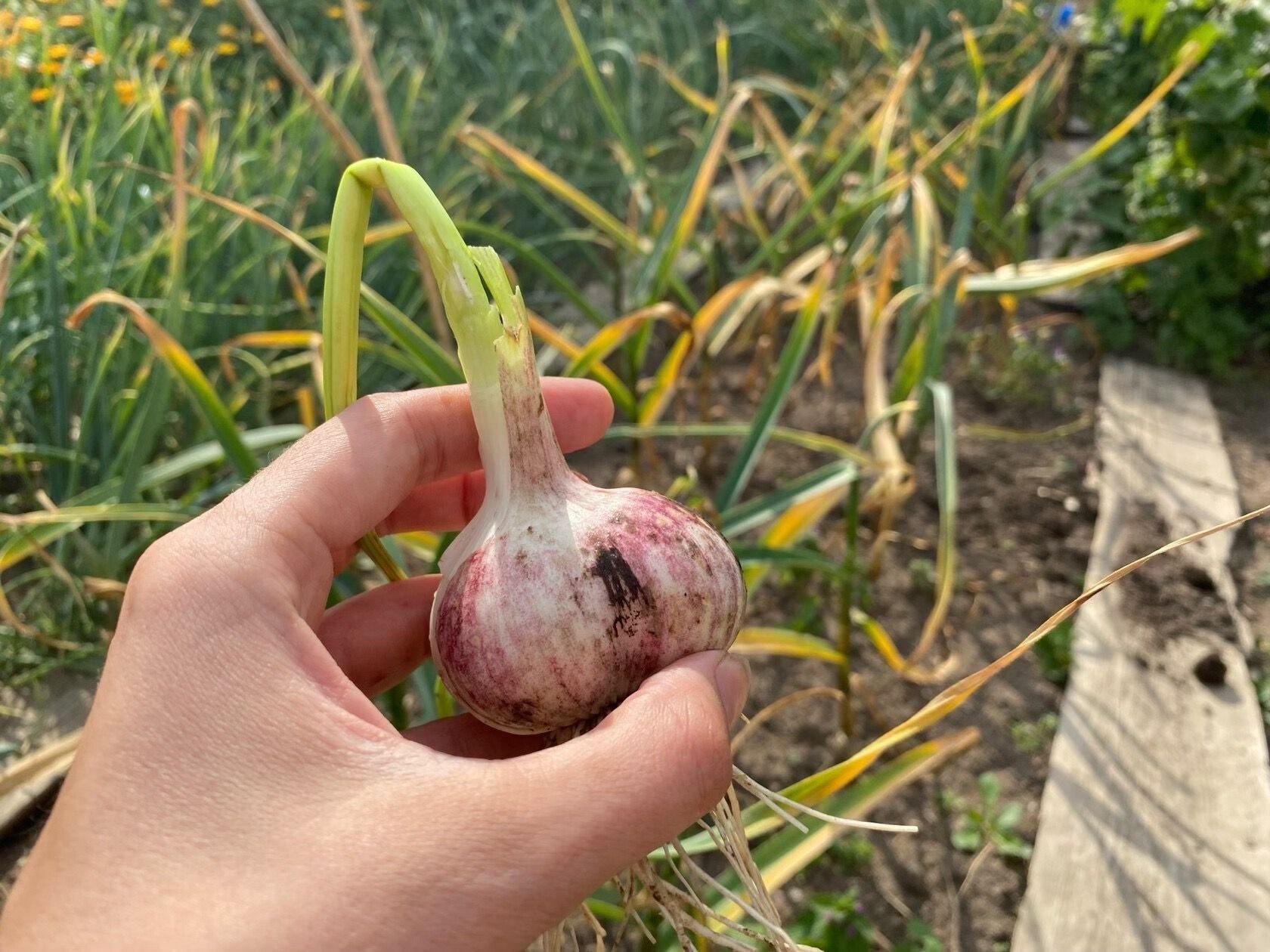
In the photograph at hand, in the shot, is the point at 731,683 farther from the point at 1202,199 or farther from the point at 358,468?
the point at 1202,199

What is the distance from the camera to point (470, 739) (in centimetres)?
74

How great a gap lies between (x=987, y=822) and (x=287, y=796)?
3.25 feet

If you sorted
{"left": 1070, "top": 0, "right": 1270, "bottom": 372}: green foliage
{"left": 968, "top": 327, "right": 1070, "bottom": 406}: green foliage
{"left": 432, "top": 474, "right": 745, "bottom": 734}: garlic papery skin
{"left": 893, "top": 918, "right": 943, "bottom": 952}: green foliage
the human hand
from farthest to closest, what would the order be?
{"left": 968, "top": 327, "right": 1070, "bottom": 406}: green foliage, {"left": 1070, "top": 0, "right": 1270, "bottom": 372}: green foliage, {"left": 893, "top": 918, "right": 943, "bottom": 952}: green foliage, {"left": 432, "top": 474, "right": 745, "bottom": 734}: garlic papery skin, the human hand

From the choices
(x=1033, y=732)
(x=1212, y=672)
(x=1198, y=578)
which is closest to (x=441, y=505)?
(x=1033, y=732)

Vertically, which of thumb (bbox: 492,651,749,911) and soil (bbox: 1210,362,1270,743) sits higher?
thumb (bbox: 492,651,749,911)

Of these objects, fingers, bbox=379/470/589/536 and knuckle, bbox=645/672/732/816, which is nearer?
knuckle, bbox=645/672/732/816

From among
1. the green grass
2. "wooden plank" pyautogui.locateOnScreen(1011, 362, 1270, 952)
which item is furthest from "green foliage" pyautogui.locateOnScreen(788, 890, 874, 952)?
"wooden plank" pyautogui.locateOnScreen(1011, 362, 1270, 952)

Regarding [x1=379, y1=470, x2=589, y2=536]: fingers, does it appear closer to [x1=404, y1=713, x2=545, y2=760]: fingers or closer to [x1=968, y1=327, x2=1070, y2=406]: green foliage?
[x1=404, y1=713, x2=545, y2=760]: fingers

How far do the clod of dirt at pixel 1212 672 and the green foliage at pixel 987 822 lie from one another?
38 centimetres

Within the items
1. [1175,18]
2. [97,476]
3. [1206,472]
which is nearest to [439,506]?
[97,476]

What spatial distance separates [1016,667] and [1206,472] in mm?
689

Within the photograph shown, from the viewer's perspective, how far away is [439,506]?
934mm

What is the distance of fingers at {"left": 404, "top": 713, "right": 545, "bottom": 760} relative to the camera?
734 mm

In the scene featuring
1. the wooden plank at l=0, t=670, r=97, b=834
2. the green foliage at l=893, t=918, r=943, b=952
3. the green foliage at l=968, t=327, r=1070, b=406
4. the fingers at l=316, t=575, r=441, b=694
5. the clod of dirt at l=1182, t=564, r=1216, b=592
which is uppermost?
the fingers at l=316, t=575, r=441, b=694
